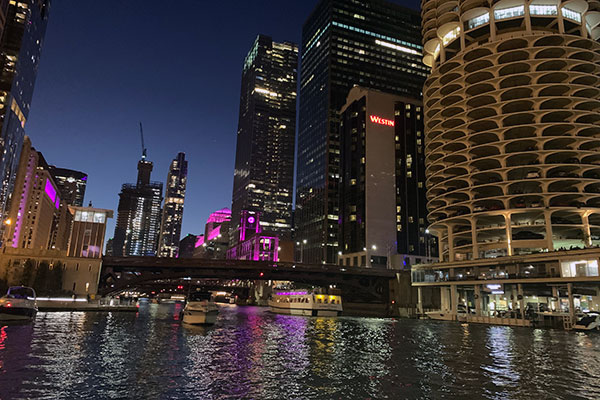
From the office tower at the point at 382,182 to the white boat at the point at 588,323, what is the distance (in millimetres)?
82323

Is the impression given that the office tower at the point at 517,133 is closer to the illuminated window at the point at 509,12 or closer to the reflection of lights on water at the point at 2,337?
the illuminated window at the point at 509,12

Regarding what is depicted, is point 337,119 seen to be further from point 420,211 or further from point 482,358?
point 482,358

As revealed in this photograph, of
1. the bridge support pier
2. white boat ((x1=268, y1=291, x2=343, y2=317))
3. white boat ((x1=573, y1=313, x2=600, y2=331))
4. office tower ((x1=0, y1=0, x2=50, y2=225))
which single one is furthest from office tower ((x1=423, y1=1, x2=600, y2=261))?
office tower ((x1=0, y1=0, x2=50, y2=225))

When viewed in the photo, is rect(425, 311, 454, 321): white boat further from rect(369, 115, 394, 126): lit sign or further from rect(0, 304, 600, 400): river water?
rect(369, 115, 394, 126): lit sign

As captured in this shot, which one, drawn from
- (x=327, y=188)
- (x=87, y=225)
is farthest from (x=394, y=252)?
(x=87, y=225)

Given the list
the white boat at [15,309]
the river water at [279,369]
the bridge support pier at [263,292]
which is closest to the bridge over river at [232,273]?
the white boat at [15,309]

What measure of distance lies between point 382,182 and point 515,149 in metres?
67.1

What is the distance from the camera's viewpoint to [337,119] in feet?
655

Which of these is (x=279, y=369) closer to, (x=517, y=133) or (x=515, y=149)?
(x=515, y=149)

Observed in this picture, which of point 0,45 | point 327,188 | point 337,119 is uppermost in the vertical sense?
point 337,119

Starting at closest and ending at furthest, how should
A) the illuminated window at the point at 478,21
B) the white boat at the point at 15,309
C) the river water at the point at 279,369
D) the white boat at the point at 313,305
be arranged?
the river water at the point at 279,369 < the white boat at the point at 15,309 < the white boat at the point at 313,305 < the illuminated window at the point at 478,21

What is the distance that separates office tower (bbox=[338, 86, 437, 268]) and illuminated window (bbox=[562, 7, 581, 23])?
2864 inches

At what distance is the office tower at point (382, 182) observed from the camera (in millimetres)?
155000

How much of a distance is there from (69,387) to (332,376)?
43.1 feet
